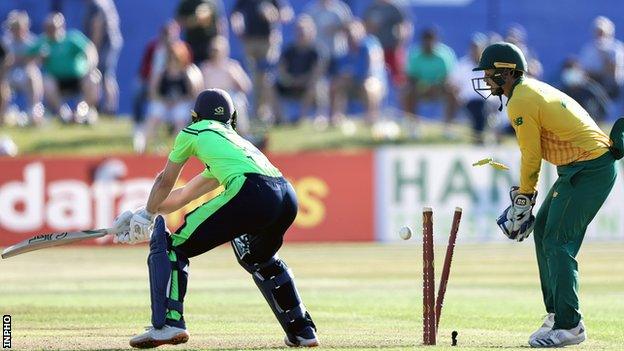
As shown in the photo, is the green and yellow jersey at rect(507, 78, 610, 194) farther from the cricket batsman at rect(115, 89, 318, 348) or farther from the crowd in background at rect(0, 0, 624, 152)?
the crowd in background at rect(0, 0, 624, 152)

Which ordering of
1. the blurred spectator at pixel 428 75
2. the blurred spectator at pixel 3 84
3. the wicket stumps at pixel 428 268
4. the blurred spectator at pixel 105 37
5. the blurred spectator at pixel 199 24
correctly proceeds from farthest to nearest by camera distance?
1. the blurred spectator at pixel 428 75
2. the blurred spectator at pixel 105 37
3. the blurred spectator at pixel 3 84
4. the blurred spectator at pixel 199 24
5. the wicket stumps at pixel 428 268

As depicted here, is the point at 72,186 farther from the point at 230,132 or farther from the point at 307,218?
the point at 230,132

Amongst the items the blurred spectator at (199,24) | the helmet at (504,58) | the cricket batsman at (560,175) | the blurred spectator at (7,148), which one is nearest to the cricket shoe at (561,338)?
the cricket batsman at (560,175)

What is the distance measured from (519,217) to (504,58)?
1.15 metres

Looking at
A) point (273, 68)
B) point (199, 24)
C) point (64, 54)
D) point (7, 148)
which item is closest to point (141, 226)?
point (199, 24)

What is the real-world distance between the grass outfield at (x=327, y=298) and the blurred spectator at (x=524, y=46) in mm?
4641

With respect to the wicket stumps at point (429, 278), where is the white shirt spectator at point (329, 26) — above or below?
above

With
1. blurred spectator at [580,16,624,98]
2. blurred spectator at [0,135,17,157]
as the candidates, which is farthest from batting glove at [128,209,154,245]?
blurred spectator at [580,16,624,98]

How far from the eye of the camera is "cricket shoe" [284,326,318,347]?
33.7ft

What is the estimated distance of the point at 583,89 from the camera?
2731 cm

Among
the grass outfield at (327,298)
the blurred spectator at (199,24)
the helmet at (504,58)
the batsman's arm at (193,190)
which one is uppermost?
the blurred spectator at (199,24)

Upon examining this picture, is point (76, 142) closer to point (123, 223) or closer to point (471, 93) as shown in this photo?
point (471, 93)

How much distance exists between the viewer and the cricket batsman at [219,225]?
32.0 feet

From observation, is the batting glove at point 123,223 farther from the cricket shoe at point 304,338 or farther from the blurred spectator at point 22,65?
the blurred spectator at point 22,65
